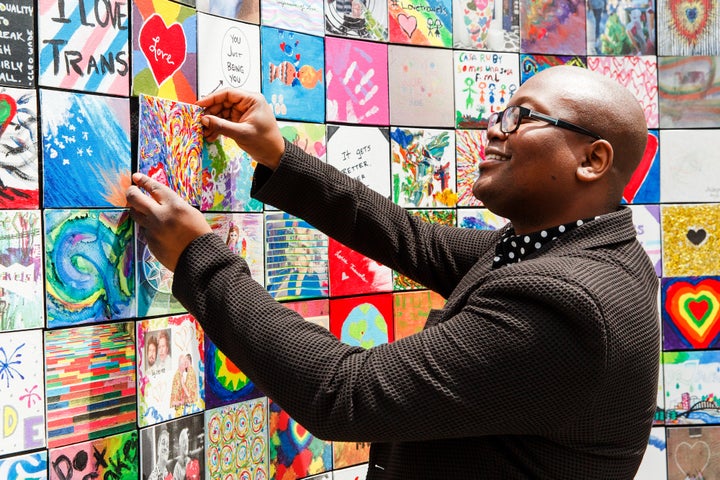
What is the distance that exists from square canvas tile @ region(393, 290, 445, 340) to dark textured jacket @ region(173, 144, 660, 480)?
82 centimetres

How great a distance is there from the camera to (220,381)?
1.68 metres

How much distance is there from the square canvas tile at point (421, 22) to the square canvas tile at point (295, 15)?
0.24 m

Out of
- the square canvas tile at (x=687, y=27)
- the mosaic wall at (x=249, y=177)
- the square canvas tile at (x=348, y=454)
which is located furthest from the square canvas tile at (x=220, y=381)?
the square canvas tile at (x=687, y=27)

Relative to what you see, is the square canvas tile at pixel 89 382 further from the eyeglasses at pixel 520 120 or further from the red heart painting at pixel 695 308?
the red heart painting at pixel 695 308

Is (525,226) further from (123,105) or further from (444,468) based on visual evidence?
(123,105)

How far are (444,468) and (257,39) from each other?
1.05m

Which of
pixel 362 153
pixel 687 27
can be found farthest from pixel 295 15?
pixel 687 27

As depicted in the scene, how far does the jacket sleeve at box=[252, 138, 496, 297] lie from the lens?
1.54 m

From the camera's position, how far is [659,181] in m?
2.36

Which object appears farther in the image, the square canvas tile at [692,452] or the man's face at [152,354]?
the square canvas tile at [692,452]

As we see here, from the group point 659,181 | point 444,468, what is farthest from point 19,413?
point 659,181

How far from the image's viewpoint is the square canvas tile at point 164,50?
145cm

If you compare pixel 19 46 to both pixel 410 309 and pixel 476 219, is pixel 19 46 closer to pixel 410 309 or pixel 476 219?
pixel 410 309

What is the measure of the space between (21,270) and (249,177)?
58 cm
